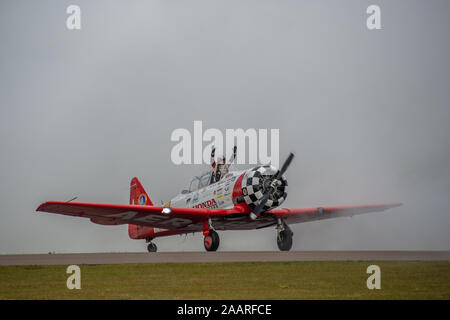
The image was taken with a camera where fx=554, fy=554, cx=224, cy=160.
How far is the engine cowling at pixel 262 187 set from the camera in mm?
17594

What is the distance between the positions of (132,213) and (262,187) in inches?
172

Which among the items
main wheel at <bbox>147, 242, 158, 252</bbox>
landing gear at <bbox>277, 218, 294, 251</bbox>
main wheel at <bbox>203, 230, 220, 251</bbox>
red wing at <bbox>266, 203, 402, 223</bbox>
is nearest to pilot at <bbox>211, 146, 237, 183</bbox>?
red wing at <bbox>266, 203, 402, 223</bbox>

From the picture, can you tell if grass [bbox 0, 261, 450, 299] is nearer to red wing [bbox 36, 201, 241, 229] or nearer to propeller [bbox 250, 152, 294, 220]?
red wing [bbox 36, 201, 241, 229]

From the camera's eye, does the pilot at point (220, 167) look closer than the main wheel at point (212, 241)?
No

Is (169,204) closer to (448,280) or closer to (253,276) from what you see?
(253,276)

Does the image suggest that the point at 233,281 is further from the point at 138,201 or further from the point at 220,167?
the point at 138,201

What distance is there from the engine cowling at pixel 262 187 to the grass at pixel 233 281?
15.6 feet

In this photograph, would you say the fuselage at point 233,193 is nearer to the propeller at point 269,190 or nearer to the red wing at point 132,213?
the propeller at point 269,190

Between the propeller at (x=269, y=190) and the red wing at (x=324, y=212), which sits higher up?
the propeller at (x=269, y=190)

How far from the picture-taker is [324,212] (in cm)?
2083

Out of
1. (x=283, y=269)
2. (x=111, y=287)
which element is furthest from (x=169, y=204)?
(x=111, y=287)

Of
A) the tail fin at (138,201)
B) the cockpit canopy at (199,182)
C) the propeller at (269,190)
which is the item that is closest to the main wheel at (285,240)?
the propeller at (269,190)

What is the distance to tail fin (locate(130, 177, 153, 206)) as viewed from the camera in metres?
24.5
